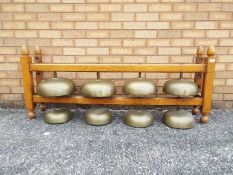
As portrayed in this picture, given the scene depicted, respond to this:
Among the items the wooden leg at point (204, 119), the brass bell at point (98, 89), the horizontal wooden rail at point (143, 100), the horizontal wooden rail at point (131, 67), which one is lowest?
the wooden leg at point (204, 119)

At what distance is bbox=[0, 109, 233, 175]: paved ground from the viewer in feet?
6.12

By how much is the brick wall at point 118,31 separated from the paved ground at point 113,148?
72 centimetres

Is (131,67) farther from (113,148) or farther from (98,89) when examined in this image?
(113,148)

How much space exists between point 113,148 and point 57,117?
2.72 feet

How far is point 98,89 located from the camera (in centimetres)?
250

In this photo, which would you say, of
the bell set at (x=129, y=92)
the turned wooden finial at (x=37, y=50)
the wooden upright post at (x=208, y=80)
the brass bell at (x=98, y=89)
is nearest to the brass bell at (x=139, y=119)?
the bell set at (x=129, y=92)

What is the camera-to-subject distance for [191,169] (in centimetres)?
186

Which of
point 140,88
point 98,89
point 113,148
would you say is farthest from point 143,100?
point 113,148

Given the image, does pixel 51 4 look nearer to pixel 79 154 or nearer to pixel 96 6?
pixel 96 6

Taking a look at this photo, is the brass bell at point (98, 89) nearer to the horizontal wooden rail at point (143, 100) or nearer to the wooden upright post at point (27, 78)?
the horizontal wooden rail at point (143, 100)

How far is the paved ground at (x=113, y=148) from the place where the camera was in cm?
187

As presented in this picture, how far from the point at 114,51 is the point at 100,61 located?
207mm

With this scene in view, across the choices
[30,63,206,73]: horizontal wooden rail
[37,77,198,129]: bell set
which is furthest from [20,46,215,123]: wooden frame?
[37,77,198,129]: bell set

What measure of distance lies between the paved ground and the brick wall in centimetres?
72
